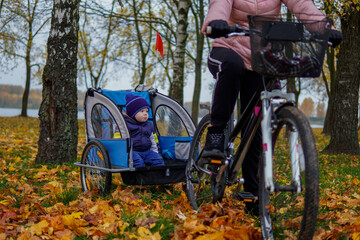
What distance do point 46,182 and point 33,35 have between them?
19.5 metres

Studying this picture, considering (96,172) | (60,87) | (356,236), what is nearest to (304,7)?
(356,236)

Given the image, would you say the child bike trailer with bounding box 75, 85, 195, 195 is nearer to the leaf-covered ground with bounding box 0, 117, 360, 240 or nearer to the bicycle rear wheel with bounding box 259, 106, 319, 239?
the leaf-covered ground with bounding box 0, 117, 360, 240

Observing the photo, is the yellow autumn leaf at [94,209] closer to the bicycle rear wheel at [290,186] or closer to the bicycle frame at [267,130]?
the bicycle frame at [267,130]

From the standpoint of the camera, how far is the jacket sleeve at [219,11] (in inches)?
99.2

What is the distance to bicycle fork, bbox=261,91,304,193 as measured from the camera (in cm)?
206

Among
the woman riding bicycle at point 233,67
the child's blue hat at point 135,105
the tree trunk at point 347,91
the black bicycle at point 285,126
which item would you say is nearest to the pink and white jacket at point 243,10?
the woman riding bicycle at point 233,67

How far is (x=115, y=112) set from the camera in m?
3.74

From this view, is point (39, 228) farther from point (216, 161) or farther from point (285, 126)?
point (285, 126)

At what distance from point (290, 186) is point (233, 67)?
35.3 inches

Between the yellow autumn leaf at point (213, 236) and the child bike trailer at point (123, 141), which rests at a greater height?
the child bike trailer at point (123, 141)

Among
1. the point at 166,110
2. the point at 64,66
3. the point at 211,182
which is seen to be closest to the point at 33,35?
the point at 64,66

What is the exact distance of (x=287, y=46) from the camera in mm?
2121

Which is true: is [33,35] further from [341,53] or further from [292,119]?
[292,119]

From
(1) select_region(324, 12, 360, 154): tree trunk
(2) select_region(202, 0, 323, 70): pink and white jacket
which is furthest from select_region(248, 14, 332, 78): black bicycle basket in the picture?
(1) select_region(324, 12, 360, 154): tree trunk
